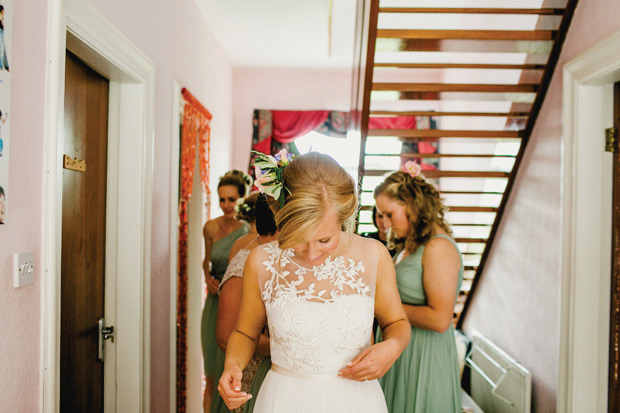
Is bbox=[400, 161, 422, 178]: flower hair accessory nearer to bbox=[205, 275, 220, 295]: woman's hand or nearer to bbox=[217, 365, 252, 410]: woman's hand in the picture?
bbox=[217, 365, 252, 410]: woman's hand

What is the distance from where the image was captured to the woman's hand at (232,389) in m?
1.16

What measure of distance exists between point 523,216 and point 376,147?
12.3 ft

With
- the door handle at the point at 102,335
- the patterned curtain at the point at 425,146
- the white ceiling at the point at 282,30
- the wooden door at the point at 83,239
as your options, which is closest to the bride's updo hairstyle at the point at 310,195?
the wooden door at the point at 83,239

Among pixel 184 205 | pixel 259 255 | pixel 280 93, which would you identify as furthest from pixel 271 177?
pixel 280 93

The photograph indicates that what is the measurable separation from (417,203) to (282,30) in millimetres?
2993

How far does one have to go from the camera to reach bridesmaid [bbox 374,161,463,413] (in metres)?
1.91

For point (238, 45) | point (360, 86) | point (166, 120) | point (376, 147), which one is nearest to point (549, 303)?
point (360, 86)

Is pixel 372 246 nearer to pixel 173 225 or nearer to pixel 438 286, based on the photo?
pixel 438 286

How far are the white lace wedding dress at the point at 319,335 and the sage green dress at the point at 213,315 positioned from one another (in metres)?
0.92

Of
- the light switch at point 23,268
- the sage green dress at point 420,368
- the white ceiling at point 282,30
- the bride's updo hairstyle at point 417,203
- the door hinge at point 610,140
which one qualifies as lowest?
the sage green dress at point 420,368

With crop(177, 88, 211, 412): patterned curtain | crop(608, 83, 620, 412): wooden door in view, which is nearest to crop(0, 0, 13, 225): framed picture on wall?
crop(177, 88, 211, 412): patterned curtain

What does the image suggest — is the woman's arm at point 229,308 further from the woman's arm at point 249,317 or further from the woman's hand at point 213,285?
the woman's hand at point 213,285

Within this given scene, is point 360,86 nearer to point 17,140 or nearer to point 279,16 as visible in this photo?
point 279,16

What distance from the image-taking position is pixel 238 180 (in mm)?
3506
